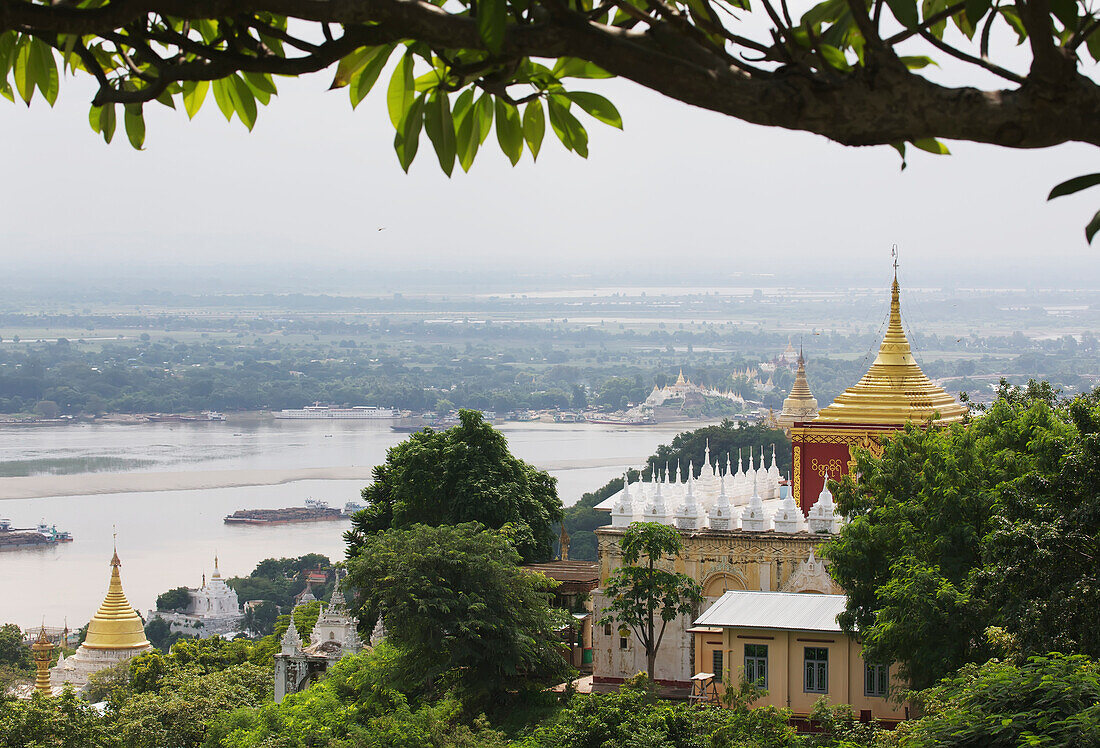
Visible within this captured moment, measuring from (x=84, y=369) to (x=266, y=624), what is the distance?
8798cm

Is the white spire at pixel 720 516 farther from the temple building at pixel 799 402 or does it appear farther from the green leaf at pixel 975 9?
the temple building at pixel 799 402

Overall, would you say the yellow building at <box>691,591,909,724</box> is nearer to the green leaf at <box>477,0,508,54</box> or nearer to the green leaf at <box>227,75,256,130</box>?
the green leaf at <box>227,75,256,130</box>

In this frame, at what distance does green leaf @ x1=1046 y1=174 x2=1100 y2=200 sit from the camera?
2240mm

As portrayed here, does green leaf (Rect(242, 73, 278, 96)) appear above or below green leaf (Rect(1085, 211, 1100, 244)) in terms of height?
above

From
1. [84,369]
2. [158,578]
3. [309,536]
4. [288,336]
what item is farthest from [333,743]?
[288,336]

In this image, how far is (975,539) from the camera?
591 inches

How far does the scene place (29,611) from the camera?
2323 inches

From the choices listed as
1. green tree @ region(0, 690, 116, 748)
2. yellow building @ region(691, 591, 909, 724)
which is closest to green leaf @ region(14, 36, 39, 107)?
yellow building @ region(691, 591, 909, 724)

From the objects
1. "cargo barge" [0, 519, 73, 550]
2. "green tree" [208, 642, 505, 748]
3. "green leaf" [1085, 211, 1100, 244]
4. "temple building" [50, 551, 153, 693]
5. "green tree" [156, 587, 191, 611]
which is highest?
"green leaf" [1085, 211, 1100, 244]

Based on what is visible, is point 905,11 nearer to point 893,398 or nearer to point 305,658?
point 305,658

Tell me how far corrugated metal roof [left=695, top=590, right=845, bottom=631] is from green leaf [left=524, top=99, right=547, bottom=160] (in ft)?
46.6

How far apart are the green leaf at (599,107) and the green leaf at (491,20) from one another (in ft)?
1.10

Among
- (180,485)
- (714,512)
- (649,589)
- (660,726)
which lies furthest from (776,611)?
(180,485)

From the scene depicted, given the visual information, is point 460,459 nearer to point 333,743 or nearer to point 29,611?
point 333,743
